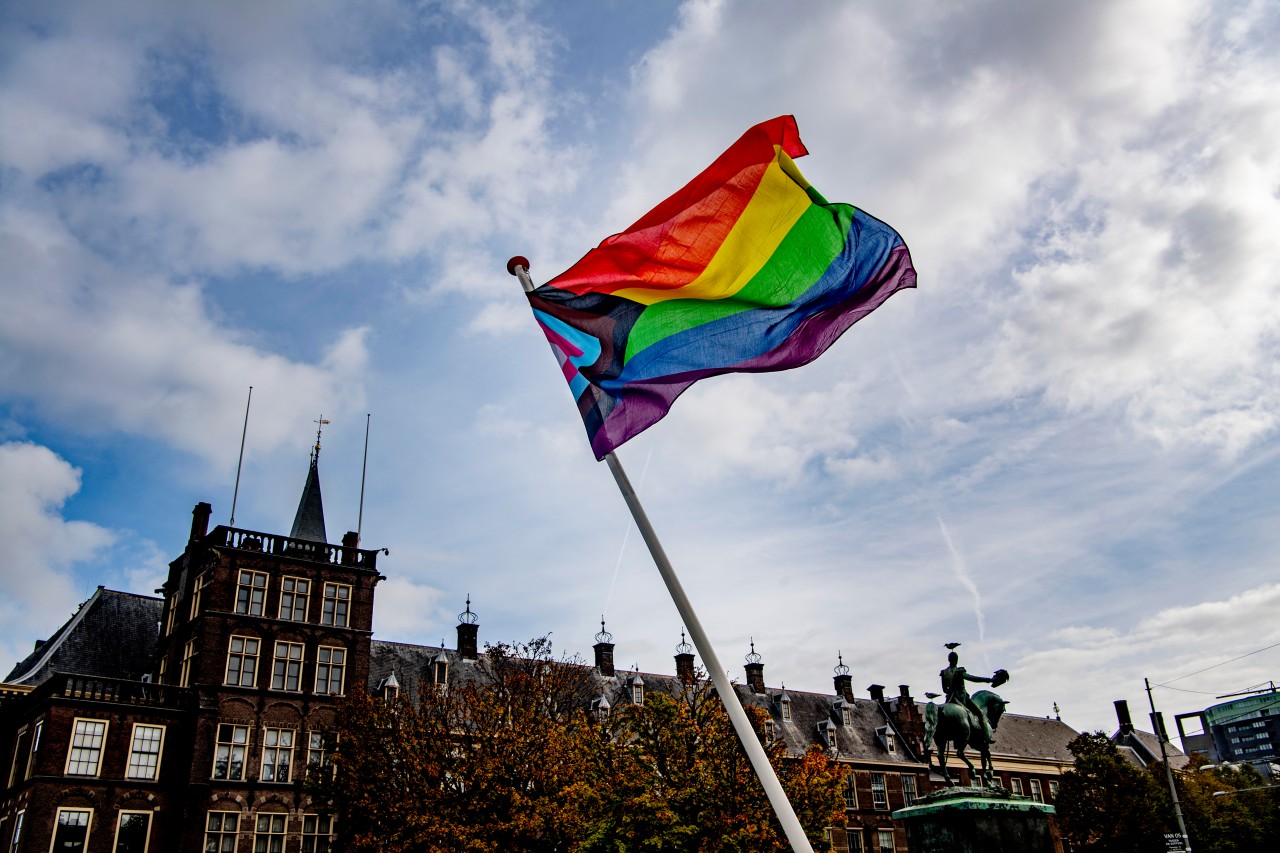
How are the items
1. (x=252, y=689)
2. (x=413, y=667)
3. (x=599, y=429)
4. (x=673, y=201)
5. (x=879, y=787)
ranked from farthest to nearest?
(x=879, y=787)
(x=413, y=667)
(x=252, y=689)
(x=673, y=201)
(x=599, y=429)

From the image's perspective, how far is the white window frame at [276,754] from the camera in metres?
41.2

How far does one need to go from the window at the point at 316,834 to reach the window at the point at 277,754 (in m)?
2.13

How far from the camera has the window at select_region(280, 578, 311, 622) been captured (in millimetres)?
44469

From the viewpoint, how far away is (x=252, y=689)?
42094 mm

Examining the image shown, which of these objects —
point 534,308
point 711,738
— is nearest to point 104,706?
point 711,738

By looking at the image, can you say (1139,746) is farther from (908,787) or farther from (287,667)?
(287,667)

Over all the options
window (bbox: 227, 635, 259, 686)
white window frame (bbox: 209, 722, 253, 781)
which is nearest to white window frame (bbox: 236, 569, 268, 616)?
window (bbox: 227, 635, 259, 686)

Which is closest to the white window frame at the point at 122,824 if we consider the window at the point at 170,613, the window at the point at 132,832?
the window at the point at 132,832

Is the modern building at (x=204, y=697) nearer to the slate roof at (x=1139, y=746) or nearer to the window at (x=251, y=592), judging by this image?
the window at (x=251, y=592)

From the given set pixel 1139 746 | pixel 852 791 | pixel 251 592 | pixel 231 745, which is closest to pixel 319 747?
pixel 231 745

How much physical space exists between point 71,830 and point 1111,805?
52.5 metres

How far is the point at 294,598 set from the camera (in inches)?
1767

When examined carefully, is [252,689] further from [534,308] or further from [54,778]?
[534,308]

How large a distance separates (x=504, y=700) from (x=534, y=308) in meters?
28.8
